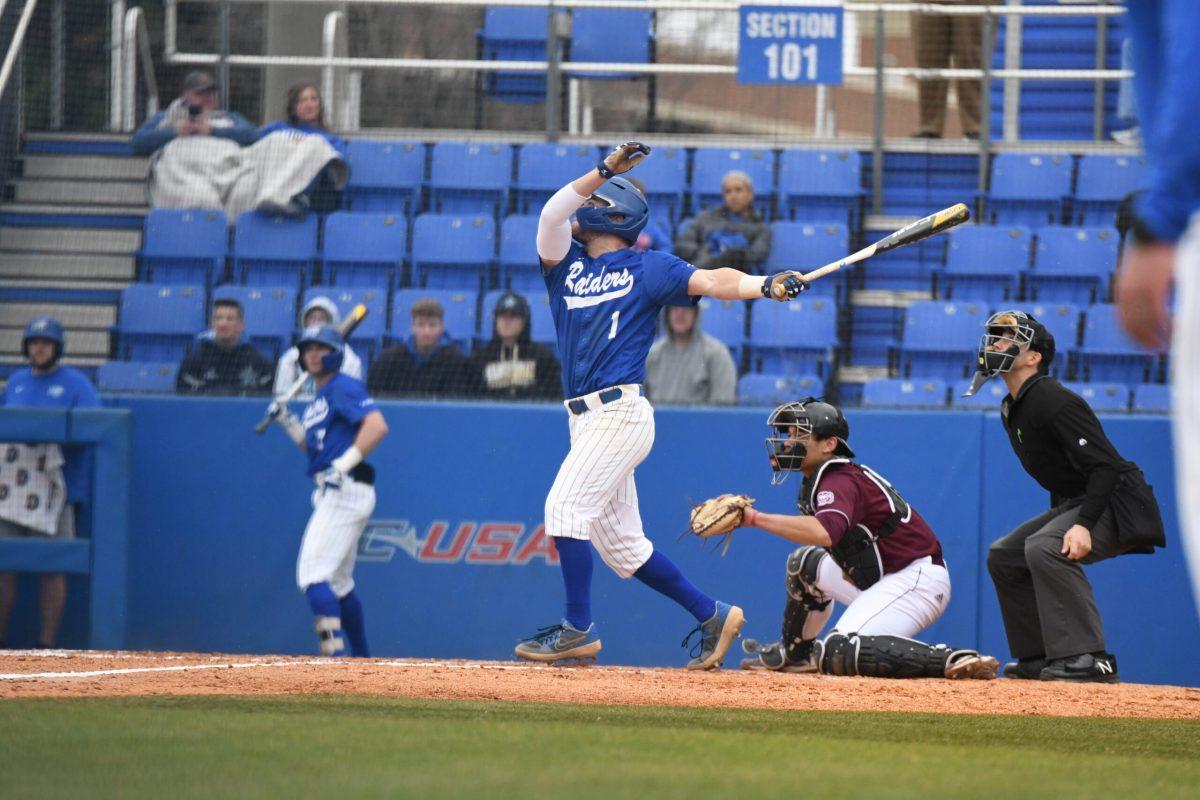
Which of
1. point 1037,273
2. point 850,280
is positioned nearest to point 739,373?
point 850,280

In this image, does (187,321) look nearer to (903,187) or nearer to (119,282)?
(119,282)

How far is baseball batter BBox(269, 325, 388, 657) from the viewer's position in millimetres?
8398

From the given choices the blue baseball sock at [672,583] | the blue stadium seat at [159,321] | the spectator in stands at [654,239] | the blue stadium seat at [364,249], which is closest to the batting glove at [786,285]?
the blue baseball sock at [672,583]

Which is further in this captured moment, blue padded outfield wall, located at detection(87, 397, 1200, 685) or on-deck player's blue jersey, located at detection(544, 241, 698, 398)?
blue padded outfield wall, located at detection(87, 397, 1200, 685)

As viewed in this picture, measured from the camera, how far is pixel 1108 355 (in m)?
9.65

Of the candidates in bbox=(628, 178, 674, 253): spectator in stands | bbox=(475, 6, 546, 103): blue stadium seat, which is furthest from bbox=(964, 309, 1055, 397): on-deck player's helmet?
bbox=(475, 6, 546, 103): blue stadium seat

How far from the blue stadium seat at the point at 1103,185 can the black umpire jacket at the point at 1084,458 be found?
3.83m

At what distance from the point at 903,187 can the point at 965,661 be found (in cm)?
508

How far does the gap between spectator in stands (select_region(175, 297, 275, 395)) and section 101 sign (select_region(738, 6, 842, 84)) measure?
3696mm

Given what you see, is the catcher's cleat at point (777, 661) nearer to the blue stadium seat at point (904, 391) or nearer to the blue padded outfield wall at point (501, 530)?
the blue padded outfield wall at point (501, 530)

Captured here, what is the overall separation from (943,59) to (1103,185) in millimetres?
1392

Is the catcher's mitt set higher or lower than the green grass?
higher

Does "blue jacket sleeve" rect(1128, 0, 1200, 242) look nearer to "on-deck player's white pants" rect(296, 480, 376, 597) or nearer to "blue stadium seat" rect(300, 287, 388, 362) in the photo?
"on-deck player's white pants" rect(296, 480, 376, 597)

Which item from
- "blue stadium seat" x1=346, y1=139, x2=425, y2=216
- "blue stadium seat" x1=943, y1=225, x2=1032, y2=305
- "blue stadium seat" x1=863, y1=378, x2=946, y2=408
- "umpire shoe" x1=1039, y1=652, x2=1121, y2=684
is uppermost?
"blue stadium seat" x1=346, y1=139, x2=425, y2=216
